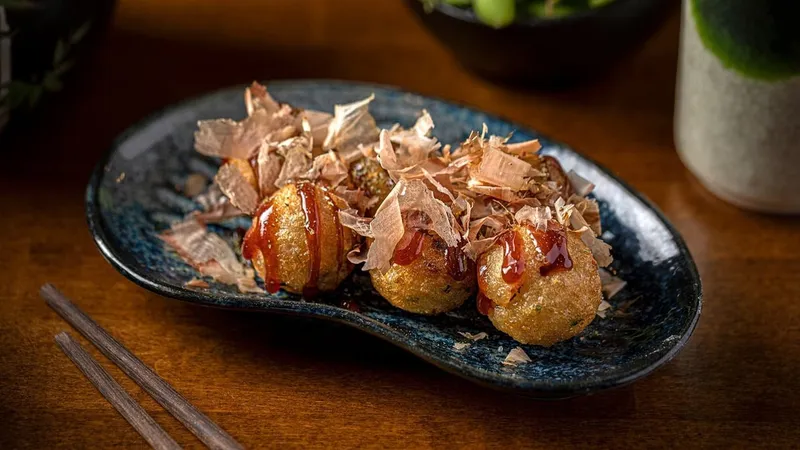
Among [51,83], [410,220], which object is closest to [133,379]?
[410,220]

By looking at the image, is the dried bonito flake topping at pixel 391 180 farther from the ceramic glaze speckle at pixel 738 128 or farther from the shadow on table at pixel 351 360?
the ceramic glaze speckle at pixel 738 128

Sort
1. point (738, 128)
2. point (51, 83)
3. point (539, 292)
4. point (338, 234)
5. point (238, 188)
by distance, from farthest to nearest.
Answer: point (51, 83), point (738, 128), point (238, 188), point (338, 234), point (539, 292)

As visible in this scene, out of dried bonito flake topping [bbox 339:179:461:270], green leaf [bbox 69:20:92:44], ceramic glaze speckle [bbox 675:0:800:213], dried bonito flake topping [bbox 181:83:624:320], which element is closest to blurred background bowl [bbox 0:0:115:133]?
green leaf [bbox 69:20:92:44]

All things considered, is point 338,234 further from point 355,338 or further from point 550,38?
point 550,38

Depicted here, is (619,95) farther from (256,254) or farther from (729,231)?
(256,254)

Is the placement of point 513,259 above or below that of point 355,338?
above

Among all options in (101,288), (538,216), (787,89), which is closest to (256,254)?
(101,288)

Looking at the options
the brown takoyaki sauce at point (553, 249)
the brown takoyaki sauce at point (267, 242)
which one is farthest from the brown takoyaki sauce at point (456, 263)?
the brown takoyaki sauce at point (267, 242)
